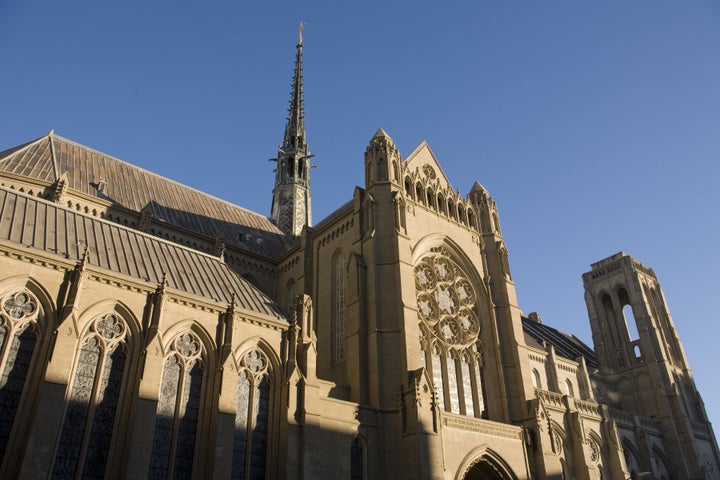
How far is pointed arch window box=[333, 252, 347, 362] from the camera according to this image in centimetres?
3153

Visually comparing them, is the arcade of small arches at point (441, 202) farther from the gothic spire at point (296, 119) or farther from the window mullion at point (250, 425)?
the gothic spire at point (296, 119)

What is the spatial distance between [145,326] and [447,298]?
1806cm

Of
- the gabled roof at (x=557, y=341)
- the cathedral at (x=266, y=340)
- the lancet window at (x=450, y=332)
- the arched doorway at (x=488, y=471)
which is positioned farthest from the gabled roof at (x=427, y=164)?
the gabled roof at (x=557, y=341)

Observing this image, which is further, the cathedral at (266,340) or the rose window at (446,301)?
the rose window at (446,301)

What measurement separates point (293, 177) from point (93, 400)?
47567 millimetres

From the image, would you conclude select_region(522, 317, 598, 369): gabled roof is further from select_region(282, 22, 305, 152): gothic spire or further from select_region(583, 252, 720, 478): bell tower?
select_region(282, 22, 305, 152): gothic spire

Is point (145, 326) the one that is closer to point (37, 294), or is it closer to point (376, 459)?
point (37, 294)

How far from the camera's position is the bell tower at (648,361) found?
53.4 meters

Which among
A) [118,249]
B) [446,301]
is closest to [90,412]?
[118,249]

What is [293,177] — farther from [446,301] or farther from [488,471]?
[488,471]

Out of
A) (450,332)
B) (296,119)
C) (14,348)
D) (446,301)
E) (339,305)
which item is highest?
(296,119)

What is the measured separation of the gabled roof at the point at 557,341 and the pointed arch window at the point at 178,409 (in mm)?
39512

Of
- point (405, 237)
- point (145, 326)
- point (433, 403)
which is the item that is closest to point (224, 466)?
point (145, 326)

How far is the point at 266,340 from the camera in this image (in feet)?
83.2
